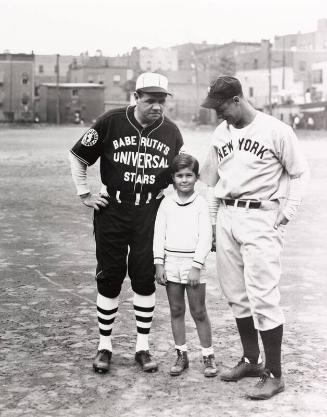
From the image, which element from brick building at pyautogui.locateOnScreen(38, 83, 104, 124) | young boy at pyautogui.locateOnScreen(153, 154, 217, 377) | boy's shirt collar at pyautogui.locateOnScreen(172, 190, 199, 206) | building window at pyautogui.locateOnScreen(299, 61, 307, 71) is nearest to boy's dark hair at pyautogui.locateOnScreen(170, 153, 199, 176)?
young boy at pyautogui.locateOnScreen(153, 154, 217, 377)

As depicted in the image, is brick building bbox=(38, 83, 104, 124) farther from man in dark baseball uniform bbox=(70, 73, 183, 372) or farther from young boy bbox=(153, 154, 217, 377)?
young boy bbox=(153, 154, 217, 377)

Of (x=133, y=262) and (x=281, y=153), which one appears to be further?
(x=133, y=262)

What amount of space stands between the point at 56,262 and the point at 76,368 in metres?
3.93

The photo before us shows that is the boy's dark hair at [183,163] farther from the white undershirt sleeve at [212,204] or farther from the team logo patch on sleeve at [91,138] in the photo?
the team logo patch on sleeve at [91,138]

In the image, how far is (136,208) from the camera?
5055 mm

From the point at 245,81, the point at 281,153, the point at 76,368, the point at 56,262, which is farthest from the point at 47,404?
A: the point at 245,81

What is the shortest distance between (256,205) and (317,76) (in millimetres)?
85762

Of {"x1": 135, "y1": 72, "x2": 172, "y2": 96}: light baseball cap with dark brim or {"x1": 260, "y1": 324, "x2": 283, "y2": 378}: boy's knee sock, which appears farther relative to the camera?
{"x1": 135, "y1": 72, "x2": 172, "y2": 96}: light baseball cap with dark brim

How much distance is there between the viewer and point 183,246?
4.83 meters

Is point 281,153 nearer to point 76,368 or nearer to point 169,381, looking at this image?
point 169,381

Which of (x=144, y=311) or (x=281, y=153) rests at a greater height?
(x=281, y=153)

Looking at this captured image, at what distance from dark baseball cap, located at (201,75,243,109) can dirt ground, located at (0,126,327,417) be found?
1.81m

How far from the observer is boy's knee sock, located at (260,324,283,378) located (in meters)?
4.56

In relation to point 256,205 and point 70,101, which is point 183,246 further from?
point 70,101
